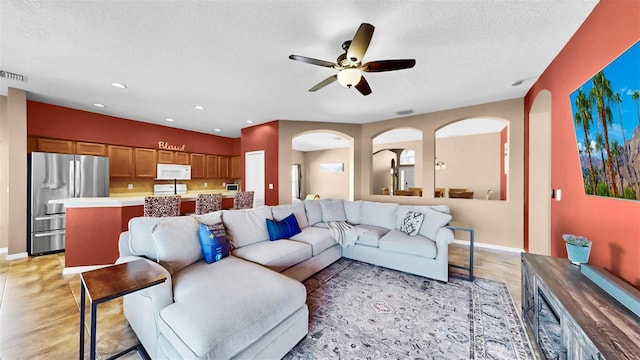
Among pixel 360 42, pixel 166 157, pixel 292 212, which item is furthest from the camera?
pixel 166 157

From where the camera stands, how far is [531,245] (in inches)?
134

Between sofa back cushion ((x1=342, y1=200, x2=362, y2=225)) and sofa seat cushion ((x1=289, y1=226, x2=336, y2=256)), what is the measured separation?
79 cm

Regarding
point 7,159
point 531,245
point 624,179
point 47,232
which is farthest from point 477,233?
point 7,159

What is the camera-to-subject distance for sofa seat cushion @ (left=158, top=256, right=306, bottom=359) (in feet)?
3.95

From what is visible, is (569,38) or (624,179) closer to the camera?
(624,179)

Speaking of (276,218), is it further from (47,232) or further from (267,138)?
(47,232)

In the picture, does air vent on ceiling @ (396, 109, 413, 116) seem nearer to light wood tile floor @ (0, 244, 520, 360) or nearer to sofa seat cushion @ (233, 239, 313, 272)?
light wood tile floor @ (0, 244, 520, 360)

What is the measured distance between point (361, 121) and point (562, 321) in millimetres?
4493

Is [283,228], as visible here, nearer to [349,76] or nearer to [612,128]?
[349,76]

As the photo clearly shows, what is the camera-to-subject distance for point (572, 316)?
42.6 inches

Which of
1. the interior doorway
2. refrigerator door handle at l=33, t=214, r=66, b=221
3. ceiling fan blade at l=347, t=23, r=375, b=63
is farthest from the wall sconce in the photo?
refrigerator door handle at l=33, t=214, r=66, b=221

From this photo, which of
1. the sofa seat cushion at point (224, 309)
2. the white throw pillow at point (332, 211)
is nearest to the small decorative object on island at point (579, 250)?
the sofa seat cushion at point (224, 309)

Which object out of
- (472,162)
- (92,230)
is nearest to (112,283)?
(92,230)

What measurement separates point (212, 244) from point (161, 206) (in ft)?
5.86
